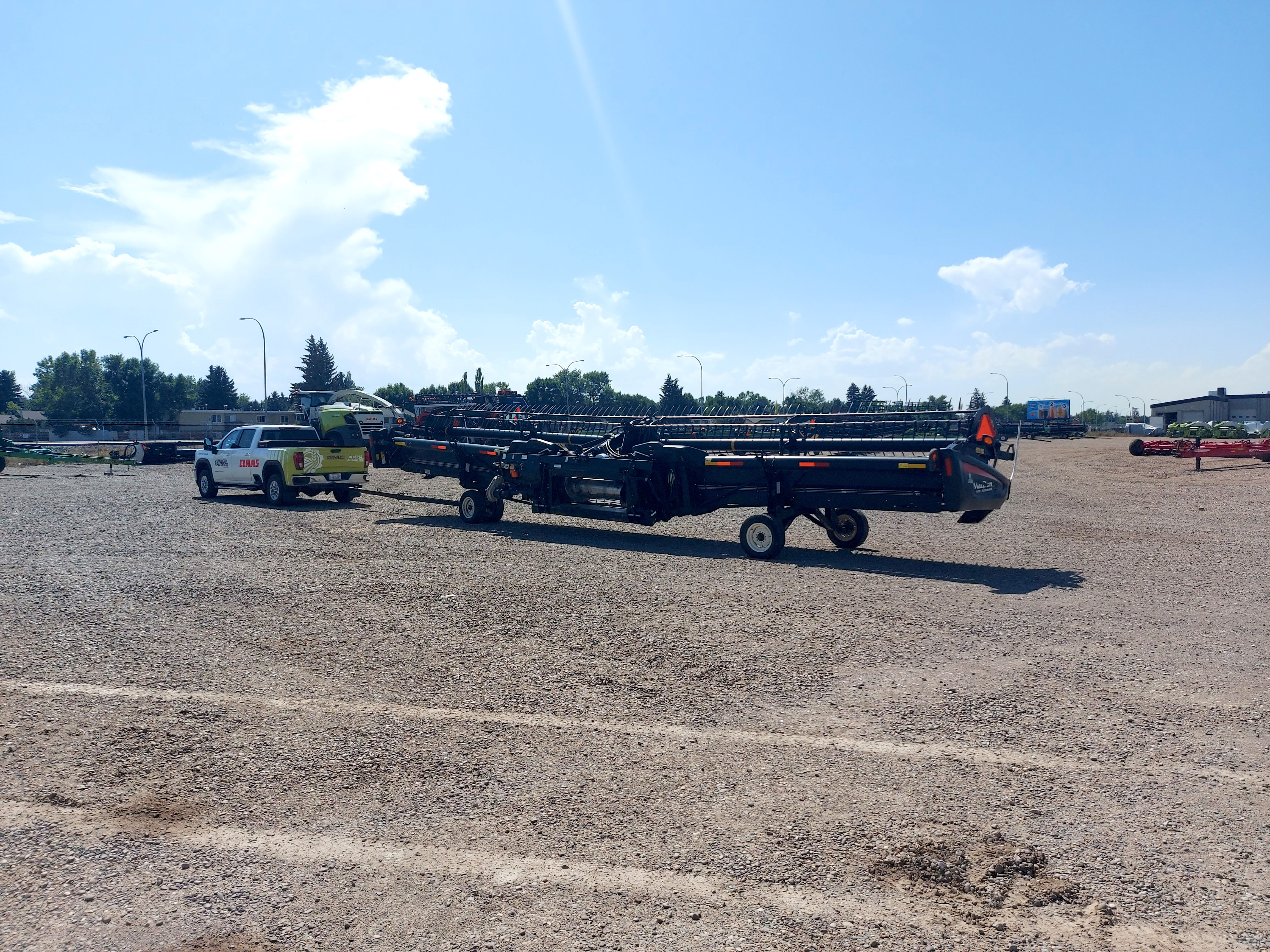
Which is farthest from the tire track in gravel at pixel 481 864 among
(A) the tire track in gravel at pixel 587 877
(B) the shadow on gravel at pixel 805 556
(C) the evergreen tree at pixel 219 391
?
(C) the evergreen tree at pixel 219 391

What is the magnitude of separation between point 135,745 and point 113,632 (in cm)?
356

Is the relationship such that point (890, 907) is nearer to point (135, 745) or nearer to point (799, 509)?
point (135, 745)

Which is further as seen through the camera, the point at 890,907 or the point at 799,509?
the point at 799,509

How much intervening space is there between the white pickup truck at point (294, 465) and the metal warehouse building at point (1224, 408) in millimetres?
88878

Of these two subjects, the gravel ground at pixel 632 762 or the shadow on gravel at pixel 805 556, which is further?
the shadow on gravel at pixel 805 556

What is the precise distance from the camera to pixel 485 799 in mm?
4781

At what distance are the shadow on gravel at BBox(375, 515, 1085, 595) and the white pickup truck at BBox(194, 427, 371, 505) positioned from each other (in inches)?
136

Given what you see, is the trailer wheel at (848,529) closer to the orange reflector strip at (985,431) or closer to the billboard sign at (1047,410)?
the orange reflector strip at (985,431)

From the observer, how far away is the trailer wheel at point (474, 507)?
17891 millimetres

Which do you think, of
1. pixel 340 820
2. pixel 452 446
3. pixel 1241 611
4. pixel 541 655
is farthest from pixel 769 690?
pixel 452 446

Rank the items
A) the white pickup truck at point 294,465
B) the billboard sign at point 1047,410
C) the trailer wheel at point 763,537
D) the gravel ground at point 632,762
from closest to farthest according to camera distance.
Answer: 1. the gravel ground at point 632,762
2. the trailer wheel at point 763,537
3. the white pickup truck at point 294,465
4. the billboard sign at point 1047,410

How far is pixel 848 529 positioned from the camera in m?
14.5

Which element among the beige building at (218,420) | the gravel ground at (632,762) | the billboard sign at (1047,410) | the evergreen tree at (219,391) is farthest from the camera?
the evergreen tree at (219,391)

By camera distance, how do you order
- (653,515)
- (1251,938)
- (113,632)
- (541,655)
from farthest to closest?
1. (653,515)
2. (113,632)
3. (541,655)
4. (1251,938)
